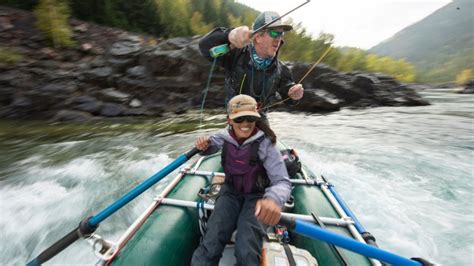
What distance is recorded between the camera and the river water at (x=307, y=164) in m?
3.85

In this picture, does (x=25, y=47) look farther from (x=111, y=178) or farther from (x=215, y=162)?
(x=215, y=162)

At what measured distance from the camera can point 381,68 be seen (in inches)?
2366

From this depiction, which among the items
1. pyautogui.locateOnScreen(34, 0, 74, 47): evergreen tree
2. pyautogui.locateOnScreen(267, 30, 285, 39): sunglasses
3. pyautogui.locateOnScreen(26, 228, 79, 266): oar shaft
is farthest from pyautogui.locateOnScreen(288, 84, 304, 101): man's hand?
pyautogui.locateOnScreen(34, 0, 74, 47): evergreen tree

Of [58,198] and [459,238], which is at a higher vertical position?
[459,238]

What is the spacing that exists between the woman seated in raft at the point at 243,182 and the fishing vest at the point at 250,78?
0.96 metres

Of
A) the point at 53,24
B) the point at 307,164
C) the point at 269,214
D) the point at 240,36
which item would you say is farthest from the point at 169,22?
the point at 269,214

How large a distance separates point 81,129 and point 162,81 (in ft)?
26.9

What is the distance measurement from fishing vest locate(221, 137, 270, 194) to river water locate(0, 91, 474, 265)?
2.30m

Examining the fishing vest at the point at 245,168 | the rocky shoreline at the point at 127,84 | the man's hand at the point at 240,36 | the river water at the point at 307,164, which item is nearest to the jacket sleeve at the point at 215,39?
the man's hand at the point at 240,36

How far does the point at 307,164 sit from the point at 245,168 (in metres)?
4.69

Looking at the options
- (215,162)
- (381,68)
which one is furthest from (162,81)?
(381,68)

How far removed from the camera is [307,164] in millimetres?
6688

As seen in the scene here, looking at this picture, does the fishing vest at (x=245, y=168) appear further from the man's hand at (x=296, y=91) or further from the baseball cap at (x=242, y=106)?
the man's hand at (x=296, y=91)

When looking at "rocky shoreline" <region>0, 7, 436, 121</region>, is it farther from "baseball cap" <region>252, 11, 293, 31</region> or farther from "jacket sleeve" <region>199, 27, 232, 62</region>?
"baseball cap" <region>252, 11, 293, 31</region>
